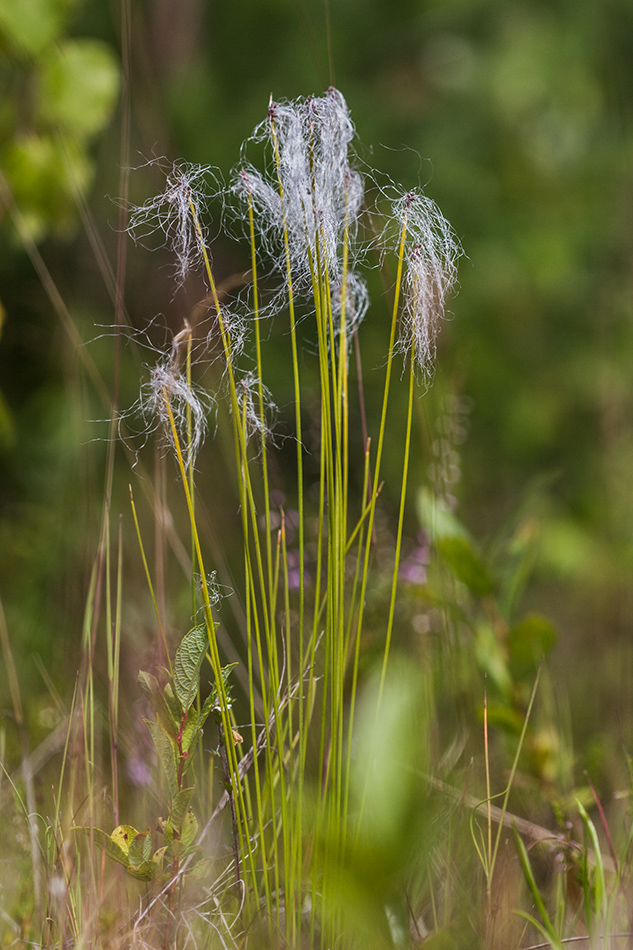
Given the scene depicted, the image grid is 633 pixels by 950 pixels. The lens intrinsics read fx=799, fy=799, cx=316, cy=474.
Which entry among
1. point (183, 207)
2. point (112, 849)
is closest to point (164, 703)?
point (112, 849)

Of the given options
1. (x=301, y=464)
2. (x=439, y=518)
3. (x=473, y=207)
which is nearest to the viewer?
(x=301, y=464)

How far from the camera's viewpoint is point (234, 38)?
13.5 ft

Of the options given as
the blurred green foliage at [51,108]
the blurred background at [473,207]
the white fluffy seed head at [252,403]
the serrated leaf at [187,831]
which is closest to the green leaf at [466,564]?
the white fluffy seed head at [252,403]

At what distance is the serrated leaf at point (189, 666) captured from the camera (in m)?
0.56

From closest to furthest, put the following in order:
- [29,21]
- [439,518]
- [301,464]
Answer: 1. [301,464]
2. [439,518]
3. [29,21]

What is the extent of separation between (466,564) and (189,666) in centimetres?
51

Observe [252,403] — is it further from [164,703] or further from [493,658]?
[493,658]

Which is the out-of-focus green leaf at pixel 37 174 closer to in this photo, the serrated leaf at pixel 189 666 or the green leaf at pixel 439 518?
the green leaf at pixel 439 518

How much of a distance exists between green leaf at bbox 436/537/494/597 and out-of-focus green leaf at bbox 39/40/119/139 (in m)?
0.90

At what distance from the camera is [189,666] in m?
0.56

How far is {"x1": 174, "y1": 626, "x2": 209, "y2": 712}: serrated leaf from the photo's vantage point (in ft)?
1.83

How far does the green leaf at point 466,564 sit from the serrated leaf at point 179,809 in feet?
1.60

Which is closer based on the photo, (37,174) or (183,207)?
(183,207)

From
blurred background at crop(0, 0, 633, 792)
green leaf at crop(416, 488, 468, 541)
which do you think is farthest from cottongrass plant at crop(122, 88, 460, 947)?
blurred background at crop(0, 0, 633, 792)
